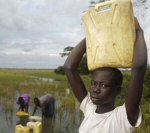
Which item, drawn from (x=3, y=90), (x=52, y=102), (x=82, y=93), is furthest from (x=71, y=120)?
(x=82, y=93)

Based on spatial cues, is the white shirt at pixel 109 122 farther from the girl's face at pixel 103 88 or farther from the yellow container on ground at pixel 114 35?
the yellow container on ground at pixel 114 35

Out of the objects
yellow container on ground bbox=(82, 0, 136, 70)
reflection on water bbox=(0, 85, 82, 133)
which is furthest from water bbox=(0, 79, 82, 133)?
yellow container on ground bbox=(82, 0, 136, 70)

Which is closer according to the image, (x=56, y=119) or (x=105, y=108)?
(x=105, y=108)

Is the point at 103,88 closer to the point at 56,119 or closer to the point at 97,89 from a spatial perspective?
the point at 97,89

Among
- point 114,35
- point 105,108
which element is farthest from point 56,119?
point 114,35

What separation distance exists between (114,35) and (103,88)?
0.27 meters

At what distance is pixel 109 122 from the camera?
5.48 feet

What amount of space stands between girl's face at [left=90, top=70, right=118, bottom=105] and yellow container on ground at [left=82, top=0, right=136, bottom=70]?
5 cm

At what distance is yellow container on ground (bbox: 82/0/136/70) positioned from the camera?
1.64 metres

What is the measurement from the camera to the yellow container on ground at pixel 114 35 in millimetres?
1637

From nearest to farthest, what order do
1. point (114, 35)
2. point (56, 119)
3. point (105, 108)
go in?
point (114, 35), point (105, 108), point (56, 119)

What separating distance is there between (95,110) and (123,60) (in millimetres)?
347

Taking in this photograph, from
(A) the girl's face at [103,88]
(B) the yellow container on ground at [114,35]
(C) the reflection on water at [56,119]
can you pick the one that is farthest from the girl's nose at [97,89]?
(C) the reflection on water at [56,119]

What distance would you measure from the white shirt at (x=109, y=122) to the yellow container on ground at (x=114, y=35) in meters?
0.25
